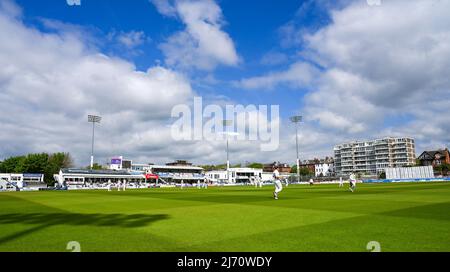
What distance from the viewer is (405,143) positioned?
631ft

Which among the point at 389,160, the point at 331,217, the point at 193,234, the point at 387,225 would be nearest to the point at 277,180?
the point at 331,217

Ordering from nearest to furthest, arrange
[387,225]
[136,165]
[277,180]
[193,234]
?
1. [193,234]
2. [387,225]
3. [277,180]
4. [136,165]
